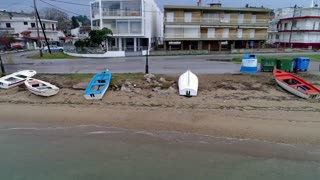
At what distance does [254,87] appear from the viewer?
16.2 metres

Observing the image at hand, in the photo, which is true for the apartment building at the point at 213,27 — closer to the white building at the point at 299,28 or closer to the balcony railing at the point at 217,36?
the balcony railing at the point at 217,36

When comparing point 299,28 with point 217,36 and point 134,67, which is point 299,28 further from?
point 134,67

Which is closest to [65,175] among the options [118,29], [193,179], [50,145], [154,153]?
[50,145]

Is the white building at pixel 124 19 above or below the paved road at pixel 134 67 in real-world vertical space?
above

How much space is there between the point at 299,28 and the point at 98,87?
172 ft

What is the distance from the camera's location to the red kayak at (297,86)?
14094 millimetres

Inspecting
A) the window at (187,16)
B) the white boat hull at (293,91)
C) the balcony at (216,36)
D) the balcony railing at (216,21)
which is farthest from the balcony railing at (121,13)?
the white boat hull at (293,91)

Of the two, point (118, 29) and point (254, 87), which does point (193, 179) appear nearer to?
point (254, 87)

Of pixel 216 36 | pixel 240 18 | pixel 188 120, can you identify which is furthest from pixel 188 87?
pixel 240 18

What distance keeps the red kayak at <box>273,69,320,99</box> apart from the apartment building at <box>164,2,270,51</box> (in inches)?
1102

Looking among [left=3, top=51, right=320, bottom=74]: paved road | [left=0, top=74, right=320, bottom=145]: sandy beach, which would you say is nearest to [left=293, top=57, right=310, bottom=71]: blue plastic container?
[left=3, top=51, right=320, bottom=74]: paved road

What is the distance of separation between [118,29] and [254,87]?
29.5m

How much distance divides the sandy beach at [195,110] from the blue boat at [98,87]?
362 mm

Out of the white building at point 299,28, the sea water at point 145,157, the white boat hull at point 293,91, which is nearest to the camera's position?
the sea water at point 145,157
